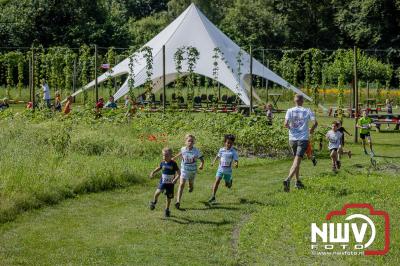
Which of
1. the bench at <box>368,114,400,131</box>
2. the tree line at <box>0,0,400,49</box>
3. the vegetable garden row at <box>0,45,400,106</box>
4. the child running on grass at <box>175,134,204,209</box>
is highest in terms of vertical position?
the tree line at <box>0,0,400,49</box>

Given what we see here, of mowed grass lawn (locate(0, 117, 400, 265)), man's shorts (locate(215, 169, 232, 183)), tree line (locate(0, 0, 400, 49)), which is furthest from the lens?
tree line (locate(0, 0, 400, 49))

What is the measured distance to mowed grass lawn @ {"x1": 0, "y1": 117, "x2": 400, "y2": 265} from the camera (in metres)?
8.12

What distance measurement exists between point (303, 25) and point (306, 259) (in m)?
50.2

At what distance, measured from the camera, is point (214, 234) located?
929cm

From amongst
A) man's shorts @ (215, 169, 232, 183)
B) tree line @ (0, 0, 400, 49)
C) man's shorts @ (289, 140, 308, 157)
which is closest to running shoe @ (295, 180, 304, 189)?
man's shorts @ (289, 140, 308, 157)

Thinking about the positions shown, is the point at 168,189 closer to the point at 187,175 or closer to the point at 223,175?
the point at 187,175

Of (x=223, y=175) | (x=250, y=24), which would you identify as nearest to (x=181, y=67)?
(x=223, y=175)

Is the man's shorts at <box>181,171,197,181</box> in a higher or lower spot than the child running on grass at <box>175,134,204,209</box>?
lower

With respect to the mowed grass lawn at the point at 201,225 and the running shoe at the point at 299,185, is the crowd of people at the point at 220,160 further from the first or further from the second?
the mowed grass lawn at the point at 201,225

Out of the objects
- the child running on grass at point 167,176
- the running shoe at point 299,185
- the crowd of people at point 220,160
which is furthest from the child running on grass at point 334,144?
the child running on grass at point 167,176

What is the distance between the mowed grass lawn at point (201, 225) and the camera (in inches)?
320

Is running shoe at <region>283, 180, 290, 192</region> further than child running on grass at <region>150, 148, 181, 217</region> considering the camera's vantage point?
Yes

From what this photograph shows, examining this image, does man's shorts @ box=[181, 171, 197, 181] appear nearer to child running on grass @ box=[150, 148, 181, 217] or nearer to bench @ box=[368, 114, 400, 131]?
child running on grass @ box=[150, 148, 181, 217]

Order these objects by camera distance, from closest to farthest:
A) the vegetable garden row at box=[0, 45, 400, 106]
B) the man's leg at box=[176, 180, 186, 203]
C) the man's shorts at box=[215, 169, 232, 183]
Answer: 1. the man's leg at box=[176, 180, 186, 203]
2. the man's shorts at box=[215, 169, 232, 183]
3. the vegetable garden row at box=[0, 45, 400, 106]
